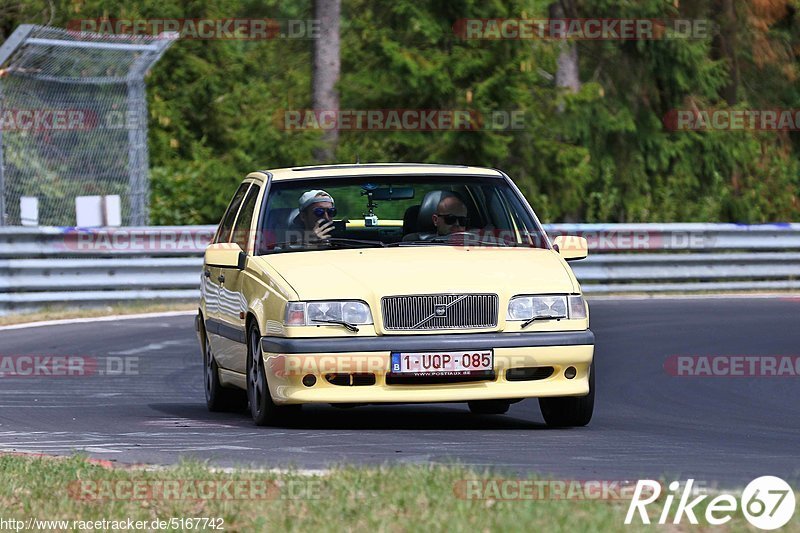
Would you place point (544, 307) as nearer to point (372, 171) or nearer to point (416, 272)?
point (416, 272)

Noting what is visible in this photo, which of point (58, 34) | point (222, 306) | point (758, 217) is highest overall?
point (58, 34)

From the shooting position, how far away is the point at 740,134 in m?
35.9

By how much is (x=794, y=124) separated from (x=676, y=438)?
3216 centimetres

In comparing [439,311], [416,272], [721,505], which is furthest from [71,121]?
[721,505]

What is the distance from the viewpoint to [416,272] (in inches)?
396

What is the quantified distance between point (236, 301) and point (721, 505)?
16.8 ft

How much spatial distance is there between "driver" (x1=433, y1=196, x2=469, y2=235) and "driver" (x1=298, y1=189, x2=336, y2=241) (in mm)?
664

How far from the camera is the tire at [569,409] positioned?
10.3m

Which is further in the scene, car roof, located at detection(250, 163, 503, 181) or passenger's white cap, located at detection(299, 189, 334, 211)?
car roof, located at detection(250, 163, 503, 181)

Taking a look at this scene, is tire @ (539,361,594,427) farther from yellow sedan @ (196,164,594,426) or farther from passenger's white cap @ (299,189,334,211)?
passenger's white cap @ (299,189,334,211)

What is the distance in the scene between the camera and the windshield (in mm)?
11055

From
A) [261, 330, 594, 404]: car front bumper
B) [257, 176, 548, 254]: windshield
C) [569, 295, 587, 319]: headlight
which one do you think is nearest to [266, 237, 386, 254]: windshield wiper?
[257, 176, 548, 254]: windshield

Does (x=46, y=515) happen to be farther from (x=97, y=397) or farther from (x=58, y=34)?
(x=58, y=34)

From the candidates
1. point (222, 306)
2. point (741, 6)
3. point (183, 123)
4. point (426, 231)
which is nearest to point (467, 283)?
point (426, 231)
